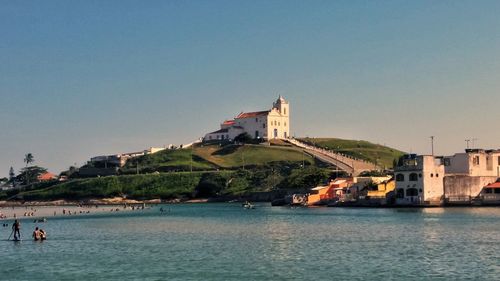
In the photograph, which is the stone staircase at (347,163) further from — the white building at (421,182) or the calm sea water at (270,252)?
the calm sea water at (270,252)

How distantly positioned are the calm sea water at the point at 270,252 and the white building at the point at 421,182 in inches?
1147

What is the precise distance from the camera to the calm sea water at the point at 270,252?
139ft

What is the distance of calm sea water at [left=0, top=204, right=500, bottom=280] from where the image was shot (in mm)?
42406

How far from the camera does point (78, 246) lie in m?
61.1

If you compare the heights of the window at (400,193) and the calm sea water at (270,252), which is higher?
the window at (400,193)

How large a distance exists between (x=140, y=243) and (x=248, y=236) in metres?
10.6

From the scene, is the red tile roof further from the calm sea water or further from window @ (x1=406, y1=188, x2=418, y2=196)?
the calm sea water

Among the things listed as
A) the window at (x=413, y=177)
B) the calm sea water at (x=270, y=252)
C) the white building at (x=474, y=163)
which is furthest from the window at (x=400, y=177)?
the calm sea water at (x=270, y=252)

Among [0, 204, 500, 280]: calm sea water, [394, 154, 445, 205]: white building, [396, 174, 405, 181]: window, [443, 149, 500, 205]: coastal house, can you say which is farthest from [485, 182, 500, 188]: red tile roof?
[0, 204, 500, 280]: calm sea water

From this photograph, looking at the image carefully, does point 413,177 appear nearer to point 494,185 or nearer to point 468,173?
point 468,173

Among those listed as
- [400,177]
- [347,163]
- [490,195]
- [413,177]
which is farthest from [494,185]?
[347,163]

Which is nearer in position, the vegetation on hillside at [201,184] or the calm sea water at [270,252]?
the calm sea water at [270,252]

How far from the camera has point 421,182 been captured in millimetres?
111812

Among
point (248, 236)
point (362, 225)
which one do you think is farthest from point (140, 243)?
point (362, 225)
